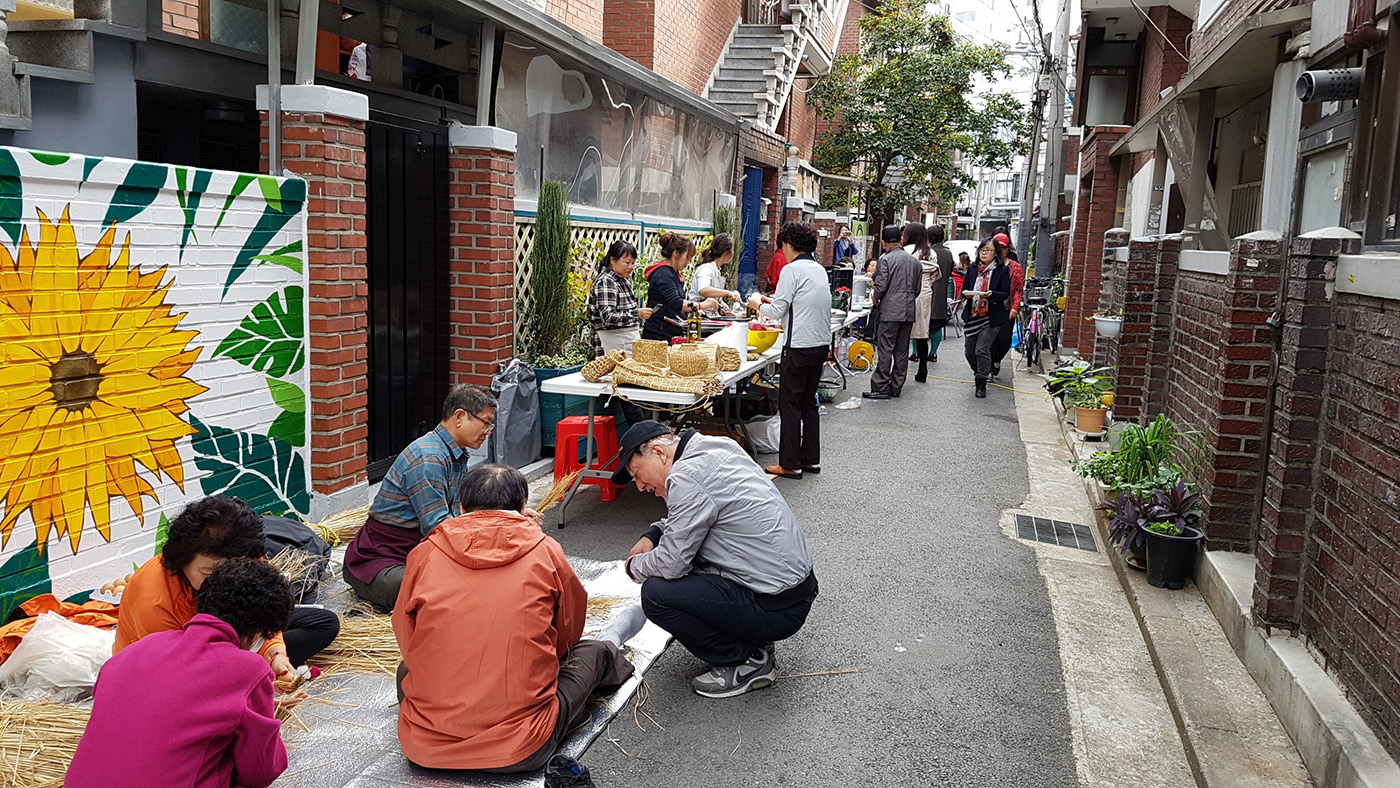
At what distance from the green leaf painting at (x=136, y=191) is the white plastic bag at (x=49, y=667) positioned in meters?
1.84

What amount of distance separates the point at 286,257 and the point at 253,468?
1211mm

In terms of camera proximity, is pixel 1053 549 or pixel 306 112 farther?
pixel 1053 549

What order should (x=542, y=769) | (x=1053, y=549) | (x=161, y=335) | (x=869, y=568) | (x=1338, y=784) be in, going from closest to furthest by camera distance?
(x=1338, y=784) < (x=542, y=769) < (x=161, y=335) < (x=869, y=568) < (x=1053, y=549)

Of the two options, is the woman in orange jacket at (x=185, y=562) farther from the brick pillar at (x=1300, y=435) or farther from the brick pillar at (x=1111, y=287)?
the brick pillar at (x=1111, y=287)

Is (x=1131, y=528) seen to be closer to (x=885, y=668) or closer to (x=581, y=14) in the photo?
(x=885, y=668)

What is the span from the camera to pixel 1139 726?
14.3ft

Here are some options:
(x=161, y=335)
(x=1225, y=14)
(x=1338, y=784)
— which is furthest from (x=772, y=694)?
(x=1225, y=14)

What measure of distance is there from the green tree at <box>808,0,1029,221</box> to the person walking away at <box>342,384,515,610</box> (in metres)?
22.0

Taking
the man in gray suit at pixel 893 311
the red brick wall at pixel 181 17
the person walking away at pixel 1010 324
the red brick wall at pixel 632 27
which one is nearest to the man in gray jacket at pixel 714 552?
the red brick wall at pixel 181 17

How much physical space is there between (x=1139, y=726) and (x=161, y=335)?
4.88 m

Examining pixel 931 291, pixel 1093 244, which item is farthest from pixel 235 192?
pixel 1093 244

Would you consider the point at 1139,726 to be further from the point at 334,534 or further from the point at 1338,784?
the point at 334,534

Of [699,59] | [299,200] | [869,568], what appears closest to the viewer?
[299,200]

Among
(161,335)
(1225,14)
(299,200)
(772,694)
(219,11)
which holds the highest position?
(1225,14)
